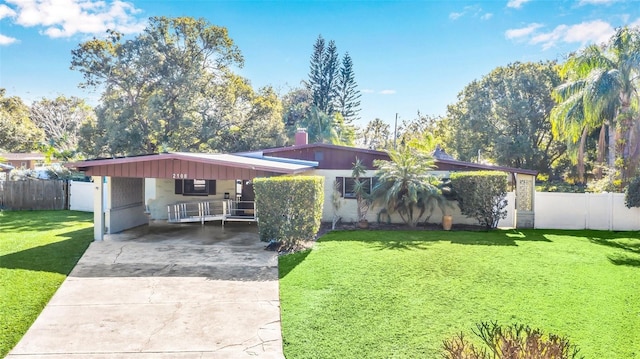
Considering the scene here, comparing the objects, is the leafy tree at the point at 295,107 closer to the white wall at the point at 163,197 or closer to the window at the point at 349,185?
the white wall at the point at 163,197

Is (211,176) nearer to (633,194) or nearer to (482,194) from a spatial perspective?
(482,194)

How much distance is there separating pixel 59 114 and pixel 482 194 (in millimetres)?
47207

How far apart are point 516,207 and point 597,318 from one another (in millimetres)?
9858

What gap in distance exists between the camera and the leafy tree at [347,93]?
39.7 m

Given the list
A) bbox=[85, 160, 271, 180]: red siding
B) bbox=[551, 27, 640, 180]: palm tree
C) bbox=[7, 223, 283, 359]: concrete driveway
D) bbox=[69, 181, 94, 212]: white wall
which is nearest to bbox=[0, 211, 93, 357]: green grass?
bbox=[7, 223, 283, 359]: concrete driveway

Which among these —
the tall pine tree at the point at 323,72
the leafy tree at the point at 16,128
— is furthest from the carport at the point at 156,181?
the leafy tree at the point at 16,128

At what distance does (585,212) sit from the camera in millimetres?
14273

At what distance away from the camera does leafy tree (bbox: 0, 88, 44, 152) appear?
32.5 meters

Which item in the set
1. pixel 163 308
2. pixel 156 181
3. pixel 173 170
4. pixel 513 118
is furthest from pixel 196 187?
pixel 513 118

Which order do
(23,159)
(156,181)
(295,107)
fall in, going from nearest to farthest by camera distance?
(156,181)
(23,159)
(295,107)

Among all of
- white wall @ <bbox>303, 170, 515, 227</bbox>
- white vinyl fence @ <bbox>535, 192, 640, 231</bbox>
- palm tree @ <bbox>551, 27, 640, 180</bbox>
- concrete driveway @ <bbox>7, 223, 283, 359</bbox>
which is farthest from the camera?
palm tree @ <bbox>551, 27, 640, 180</bbox>

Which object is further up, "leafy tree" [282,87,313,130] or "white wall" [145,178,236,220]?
"leafy tree" [282,87,313,130]

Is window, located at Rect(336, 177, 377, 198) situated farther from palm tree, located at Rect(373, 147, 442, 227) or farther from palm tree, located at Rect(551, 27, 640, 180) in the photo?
palm tree, located at Rect(551, 27, 640, 180)

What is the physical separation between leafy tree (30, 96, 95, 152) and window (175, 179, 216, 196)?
3291 centimetres
